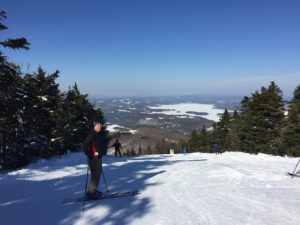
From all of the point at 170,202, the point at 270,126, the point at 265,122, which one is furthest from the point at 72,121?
the point at 170,202

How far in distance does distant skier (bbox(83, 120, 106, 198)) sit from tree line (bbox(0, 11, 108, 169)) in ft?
34.0

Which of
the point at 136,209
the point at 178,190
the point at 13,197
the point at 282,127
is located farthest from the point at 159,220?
the point at 282,127

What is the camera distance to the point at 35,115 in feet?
90.3

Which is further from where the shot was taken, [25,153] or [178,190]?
[25,153]

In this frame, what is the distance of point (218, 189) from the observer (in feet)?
35.9

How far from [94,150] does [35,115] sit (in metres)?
19.6

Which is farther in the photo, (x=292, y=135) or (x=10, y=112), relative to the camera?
(x=292, y=135)

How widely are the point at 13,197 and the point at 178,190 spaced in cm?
551

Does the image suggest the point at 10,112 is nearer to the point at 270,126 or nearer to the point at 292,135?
the point at 292,135

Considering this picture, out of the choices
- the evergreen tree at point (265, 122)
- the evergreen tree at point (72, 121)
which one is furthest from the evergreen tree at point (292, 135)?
the evergreen tree at point (72, 121)

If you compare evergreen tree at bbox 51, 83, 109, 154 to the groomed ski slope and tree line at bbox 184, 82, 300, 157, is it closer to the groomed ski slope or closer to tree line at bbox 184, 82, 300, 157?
the groomed ski slope

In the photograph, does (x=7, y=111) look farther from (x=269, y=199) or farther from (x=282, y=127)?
(x=282, y=127)

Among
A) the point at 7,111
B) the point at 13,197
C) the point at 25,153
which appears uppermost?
the point at 7,111

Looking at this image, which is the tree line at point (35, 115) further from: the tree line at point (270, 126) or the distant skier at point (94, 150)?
the tree line at point (270, 126)
